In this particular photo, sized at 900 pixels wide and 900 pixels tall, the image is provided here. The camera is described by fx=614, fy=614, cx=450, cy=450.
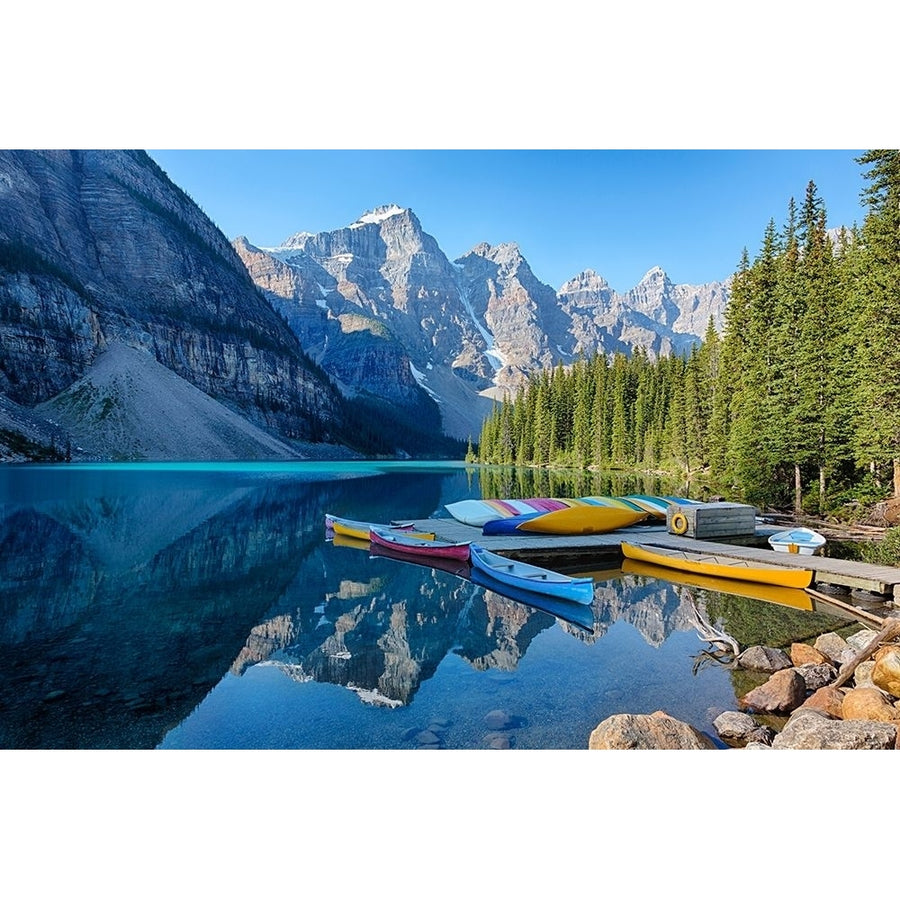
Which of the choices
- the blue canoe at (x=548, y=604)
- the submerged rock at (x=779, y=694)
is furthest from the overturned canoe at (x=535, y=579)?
the submerged rock at (x=779, y=694)

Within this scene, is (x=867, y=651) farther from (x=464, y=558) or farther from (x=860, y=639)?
(x=464, y=558)

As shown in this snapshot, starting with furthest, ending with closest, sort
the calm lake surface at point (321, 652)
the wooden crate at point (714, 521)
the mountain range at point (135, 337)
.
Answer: the mountain range at point (135, 337)
the wooden crate at point (714, 521)
the calm lake surface at point (321, 652)

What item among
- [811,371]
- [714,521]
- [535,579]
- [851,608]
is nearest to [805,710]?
[851,608]

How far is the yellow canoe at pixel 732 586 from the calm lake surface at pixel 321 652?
594 millimetres

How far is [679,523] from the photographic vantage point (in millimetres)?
24656

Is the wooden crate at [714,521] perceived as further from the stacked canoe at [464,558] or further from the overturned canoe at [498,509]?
the stacked canoe at [464,558]

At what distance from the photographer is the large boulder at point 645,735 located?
25.2 feet

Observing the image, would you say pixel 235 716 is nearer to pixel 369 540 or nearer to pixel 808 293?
pixel 369 540

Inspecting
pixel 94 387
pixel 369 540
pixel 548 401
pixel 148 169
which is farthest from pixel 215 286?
pixel 369 540

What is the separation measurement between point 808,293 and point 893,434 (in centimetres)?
1230

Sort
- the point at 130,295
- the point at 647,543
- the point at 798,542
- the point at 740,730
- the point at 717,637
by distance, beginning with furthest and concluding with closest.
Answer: the point at 130,295 → the point at 647,543 → the point at 798,542 → the point at 717,637 → the point at 740,730

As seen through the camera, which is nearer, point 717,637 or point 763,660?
point 763,660

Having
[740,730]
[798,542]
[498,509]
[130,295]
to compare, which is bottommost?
[740,730]

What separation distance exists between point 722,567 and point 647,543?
152 inches
